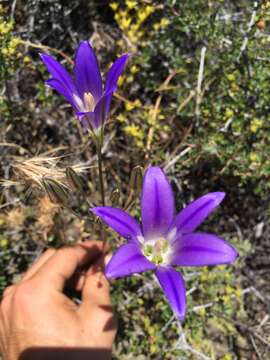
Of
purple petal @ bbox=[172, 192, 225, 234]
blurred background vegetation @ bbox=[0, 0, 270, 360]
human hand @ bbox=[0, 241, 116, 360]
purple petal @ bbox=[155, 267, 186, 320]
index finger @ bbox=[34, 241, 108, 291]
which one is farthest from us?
blurred background vegetation @ bbox=[0, 0, 270, 360]

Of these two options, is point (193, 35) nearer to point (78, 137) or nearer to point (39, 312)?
point (78, 137)

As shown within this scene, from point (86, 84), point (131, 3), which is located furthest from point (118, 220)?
point (131, 3)

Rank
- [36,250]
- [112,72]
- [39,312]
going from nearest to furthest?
[112,72] → [39,312] → [36,250]

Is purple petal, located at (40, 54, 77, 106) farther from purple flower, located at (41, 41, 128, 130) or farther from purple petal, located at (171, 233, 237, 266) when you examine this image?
purple petal, located at (171, 233, 237, 266)

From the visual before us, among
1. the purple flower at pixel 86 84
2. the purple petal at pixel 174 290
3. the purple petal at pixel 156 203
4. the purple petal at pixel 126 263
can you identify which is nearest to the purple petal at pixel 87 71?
the purple flower at pixel 86 84

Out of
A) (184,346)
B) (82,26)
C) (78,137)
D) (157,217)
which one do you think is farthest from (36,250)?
(82,26)

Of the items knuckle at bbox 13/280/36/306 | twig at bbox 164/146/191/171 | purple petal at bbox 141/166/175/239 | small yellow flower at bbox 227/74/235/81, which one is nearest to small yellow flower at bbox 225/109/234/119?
small yellow flower at bbox 227/74/235/81

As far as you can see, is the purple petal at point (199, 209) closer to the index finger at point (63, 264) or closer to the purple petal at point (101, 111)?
the purple petal at point (101, 111)
